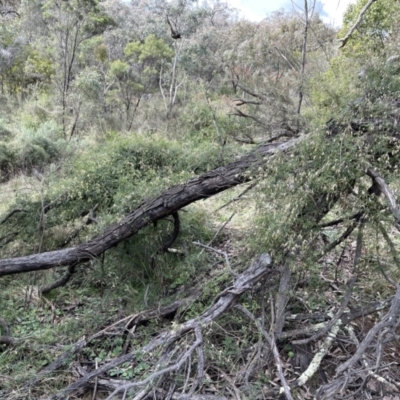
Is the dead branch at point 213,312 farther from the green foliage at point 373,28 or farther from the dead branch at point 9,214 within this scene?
the green foliage at point 373,28

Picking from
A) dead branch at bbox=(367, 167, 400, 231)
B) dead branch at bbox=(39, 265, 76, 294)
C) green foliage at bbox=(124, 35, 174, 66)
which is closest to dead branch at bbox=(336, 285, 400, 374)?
dead branch at bbox=(367, 167, 400, 231)

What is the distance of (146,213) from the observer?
9.93 ft

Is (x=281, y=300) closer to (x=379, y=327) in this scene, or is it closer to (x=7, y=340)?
(x=379, y=327)

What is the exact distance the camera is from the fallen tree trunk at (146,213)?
2883 mm

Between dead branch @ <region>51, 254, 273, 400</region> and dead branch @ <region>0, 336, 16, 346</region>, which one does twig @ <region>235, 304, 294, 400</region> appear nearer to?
dead branch @ <region>51, 254, 273, 400</region>

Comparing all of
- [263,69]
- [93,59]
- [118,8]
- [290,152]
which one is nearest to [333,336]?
[290,152]

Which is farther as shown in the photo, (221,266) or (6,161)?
(6,161)

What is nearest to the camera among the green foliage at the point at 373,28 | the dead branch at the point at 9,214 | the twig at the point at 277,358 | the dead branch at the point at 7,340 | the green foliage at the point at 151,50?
the twig at the point at 277,358

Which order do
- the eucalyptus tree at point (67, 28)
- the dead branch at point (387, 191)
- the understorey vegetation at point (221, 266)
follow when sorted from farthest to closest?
the eucalyptus tree at point (67, 28) < the understorey vegetation at point (221, 266) < the dead branch at point (387, 191)

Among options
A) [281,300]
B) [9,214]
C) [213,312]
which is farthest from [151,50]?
[213,312]

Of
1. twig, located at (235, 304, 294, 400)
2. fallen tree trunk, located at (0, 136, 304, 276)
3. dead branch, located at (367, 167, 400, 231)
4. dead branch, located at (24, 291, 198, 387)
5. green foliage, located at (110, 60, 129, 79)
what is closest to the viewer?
twig, located at (235, 304, 294, 400)

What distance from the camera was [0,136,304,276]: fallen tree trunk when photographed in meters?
2.88

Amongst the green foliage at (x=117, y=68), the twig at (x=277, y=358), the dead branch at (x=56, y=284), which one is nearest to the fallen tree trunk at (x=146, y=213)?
the dead branch at (x=56, y=284)

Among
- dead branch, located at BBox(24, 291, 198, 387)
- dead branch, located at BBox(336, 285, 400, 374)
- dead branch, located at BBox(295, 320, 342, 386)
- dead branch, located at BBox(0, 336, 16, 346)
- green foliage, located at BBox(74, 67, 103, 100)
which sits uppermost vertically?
green foliage, located at BBox(74, 67, 103, 100)
